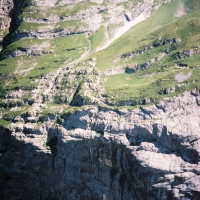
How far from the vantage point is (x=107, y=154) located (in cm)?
5650

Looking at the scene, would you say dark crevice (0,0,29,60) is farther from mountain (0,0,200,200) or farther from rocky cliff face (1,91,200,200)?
rocky cliff face (1,91,200,200)

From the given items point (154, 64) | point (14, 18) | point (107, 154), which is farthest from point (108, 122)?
point (14, 18)

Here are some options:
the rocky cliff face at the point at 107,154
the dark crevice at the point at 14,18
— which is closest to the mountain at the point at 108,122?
the rocky cliff face at the point at 107,154

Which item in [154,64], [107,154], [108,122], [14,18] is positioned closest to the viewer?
[107,154]

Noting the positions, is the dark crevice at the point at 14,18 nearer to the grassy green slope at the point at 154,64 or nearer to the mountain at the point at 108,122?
the mountain at the point at 108,122

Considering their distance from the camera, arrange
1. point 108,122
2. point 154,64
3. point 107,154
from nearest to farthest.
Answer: point 107,154 < point 108,122 < point 154,64

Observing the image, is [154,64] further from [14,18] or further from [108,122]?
[14,18]

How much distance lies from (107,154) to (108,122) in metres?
7.24

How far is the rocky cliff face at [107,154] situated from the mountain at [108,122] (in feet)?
0.65

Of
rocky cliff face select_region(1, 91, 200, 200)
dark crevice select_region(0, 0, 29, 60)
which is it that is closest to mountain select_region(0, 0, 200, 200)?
rocky cliff face select_region(1, 91, 200, 200)

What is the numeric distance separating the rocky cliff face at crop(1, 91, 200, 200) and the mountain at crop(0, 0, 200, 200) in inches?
7.8

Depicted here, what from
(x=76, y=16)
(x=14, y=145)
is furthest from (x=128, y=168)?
(x=76, y=16)

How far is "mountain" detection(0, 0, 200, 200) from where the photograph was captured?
5009 cm

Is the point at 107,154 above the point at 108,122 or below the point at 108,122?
below
